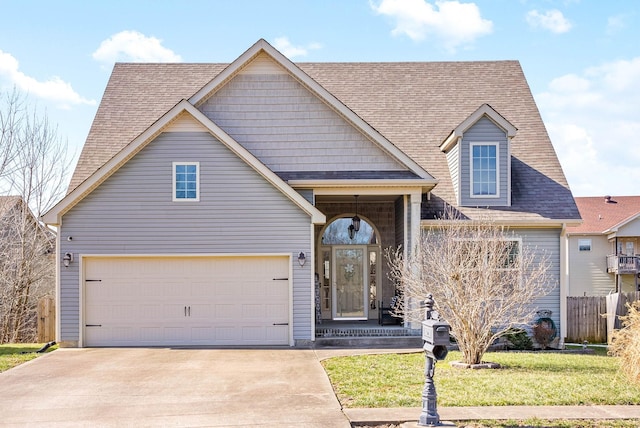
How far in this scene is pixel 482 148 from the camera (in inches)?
722

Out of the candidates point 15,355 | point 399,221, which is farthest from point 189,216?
point 399,221

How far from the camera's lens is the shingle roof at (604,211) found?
40094mm

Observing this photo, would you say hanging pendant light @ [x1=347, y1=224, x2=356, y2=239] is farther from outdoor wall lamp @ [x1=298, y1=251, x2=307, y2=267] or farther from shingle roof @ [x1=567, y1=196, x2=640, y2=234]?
shingle roof @ [x1=567, y1=196, x2=640, y2=234]

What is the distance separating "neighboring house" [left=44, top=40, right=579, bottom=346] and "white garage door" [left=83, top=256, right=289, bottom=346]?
0.03m

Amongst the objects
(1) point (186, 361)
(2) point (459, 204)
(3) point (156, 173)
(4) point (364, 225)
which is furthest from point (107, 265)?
(2) point (459, 204)

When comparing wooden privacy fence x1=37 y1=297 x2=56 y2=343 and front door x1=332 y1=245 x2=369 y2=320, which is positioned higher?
front door x1=332 y1=245 x2=369 y2=320

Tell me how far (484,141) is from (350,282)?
5.80 metres

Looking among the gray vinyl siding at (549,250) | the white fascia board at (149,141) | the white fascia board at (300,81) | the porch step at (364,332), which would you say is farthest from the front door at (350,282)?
the gray vinyl siding at (549,250)

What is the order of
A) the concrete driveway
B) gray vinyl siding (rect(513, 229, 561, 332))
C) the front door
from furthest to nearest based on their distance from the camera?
1. the front door
2. gray vinyl siding (rect(513, 229, 561, 332))
3. the concrete driveway

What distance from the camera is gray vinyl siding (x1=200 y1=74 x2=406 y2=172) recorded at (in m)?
17.7

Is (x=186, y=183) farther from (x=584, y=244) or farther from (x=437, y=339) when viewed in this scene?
(x=584, y=244)

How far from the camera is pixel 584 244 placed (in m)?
40.3

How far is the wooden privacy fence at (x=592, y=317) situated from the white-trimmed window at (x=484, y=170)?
4148 millimetres

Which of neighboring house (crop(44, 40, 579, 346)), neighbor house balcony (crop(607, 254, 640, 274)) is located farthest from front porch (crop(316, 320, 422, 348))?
neighbor house balcony (crop(607, 254, 640, 274))
